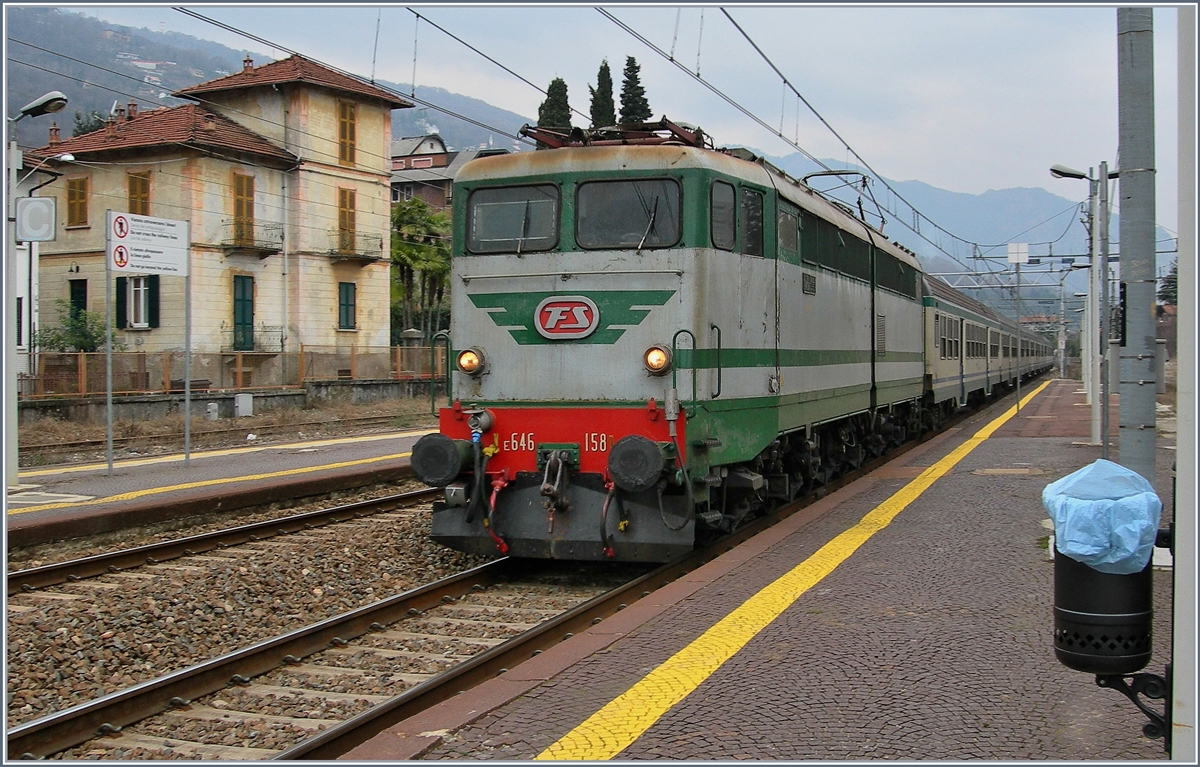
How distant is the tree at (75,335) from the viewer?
3020 cm

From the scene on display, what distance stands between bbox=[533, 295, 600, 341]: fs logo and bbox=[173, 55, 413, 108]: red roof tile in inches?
1168

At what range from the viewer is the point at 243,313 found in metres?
35.5

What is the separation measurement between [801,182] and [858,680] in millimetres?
7358

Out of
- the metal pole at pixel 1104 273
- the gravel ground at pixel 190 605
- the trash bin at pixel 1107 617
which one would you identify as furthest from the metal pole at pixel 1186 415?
the metal pole at pixel 1104 273

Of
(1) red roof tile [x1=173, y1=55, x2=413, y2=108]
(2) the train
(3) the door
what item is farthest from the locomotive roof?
(1) red roof tile [x1=173, y1=55, x2=413, y2=108]

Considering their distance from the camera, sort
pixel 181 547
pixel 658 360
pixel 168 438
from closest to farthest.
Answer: pixel 658 360 < pixel 181 547 < pixel 168 438

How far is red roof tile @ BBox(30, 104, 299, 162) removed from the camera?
3372 cm

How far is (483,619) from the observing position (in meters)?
7.84

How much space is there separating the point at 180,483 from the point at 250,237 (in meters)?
22.2

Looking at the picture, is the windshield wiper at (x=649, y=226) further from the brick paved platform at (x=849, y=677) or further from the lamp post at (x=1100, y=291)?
the lamp post at (x=1100, y=291)

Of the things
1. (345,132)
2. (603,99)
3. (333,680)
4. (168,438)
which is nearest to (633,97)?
(603,99)

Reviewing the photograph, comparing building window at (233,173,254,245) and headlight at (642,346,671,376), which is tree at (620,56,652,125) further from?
headlight at (642,346,671,376)

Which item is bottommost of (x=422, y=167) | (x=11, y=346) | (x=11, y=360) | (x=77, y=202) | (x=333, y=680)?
(x=333, y=680)

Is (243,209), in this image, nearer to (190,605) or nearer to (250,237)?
(250,237)
